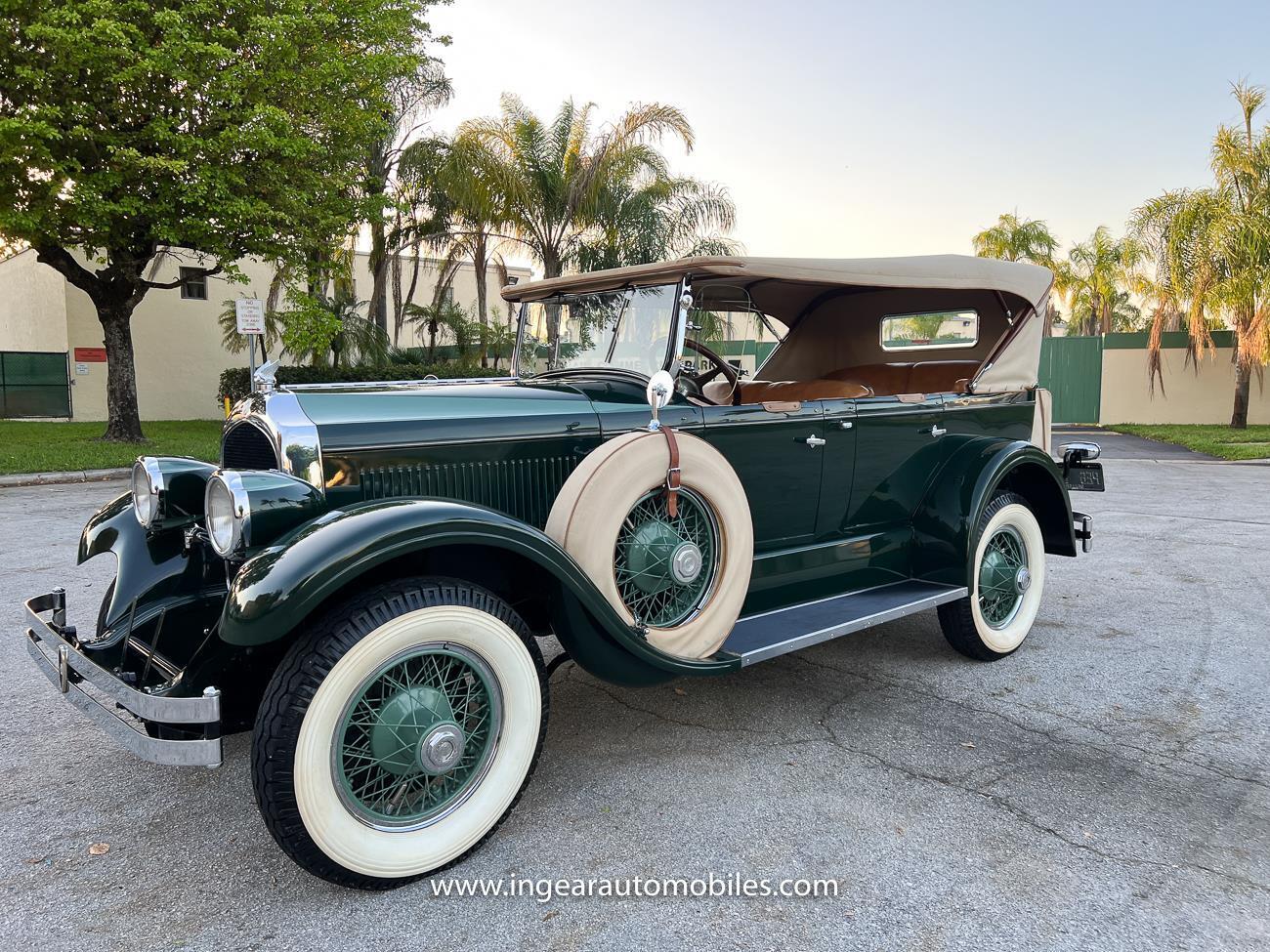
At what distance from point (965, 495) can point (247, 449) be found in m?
3.14

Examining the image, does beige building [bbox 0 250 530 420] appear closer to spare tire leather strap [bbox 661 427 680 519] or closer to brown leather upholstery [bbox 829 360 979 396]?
brown leather upholstery [bbox 829 360 979 396]

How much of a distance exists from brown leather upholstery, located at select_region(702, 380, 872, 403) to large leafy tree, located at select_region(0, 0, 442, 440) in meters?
11.2

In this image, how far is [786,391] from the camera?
14.5ft

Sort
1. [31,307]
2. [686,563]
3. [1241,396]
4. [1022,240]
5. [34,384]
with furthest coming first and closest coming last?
[1022,240], [31,307], [34,384], [1241,396], [686,563]

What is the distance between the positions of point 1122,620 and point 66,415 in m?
23.9

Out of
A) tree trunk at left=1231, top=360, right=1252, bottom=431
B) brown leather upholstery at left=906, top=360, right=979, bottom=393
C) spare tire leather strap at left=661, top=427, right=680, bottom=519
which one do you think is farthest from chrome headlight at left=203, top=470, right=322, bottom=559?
tree trunk at left=1231, top=360, right=1252, bottom=431

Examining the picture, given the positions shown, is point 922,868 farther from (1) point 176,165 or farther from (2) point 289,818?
(1) point 176,165

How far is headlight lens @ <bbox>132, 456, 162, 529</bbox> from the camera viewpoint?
3.16 metres

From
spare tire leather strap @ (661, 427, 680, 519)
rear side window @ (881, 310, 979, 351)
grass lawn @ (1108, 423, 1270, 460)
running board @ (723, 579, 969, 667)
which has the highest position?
rear side window @ (881, 310, 979, 351)

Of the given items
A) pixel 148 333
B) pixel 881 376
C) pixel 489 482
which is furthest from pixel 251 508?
pixel 148 333

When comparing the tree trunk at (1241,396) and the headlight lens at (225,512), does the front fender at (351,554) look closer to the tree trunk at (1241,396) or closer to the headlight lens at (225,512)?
the headlight lens at (225,512)

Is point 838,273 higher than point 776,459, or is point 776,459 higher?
point 838,273

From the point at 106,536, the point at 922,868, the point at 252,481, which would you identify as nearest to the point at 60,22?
the point at 106,536

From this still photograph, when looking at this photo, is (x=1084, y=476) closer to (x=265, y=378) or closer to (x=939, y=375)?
(x=939, y=375)
